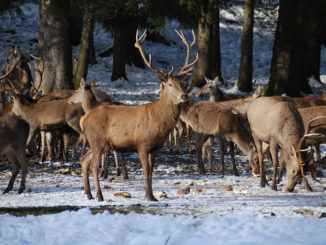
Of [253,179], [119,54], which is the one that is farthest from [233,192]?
[119,54]

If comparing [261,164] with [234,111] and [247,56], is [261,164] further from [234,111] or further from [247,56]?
[247,56]

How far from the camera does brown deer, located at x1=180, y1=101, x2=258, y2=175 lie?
10977 millimetres

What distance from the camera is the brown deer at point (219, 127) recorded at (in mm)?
10977

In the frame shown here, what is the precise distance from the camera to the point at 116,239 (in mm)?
5277

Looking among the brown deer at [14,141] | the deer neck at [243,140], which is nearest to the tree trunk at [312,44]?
the deer neck at [243,140]

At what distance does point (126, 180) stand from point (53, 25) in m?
6.66

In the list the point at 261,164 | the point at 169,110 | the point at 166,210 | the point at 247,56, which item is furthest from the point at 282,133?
the point at 247,56

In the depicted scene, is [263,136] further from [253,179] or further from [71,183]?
[71,183]

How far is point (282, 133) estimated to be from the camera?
878 centimetres

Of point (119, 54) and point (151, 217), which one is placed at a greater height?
point (119, 54)

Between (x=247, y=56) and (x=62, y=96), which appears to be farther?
(x=247, y=56)

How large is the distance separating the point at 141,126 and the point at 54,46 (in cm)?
808

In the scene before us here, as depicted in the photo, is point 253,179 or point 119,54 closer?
point 253,179

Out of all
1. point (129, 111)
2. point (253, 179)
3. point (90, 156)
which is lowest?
point (253, 179)
